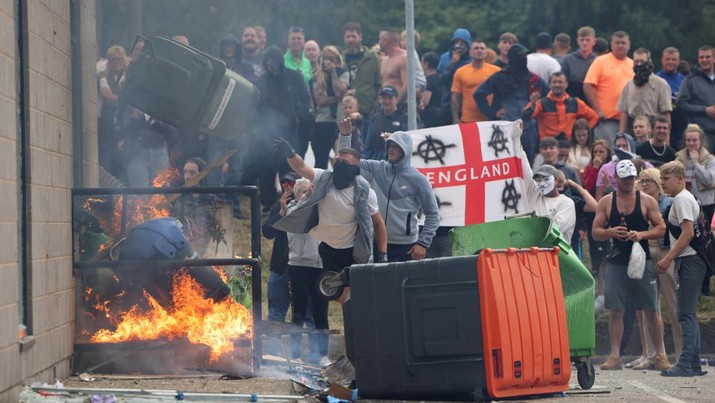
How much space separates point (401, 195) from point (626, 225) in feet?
7.00

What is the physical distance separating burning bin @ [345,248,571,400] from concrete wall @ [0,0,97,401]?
206 centimetres

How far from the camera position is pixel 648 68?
16.2m

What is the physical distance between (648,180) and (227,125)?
3983 millimetres

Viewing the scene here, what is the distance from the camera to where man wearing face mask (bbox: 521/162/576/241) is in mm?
13227

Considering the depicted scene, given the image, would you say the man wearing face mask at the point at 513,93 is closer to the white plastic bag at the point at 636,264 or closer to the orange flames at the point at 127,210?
the white plastic bag at the point at 636,264

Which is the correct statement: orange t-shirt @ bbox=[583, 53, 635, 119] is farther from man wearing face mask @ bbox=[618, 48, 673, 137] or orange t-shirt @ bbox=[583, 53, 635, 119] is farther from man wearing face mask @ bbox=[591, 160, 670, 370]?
man wearing face mask @ bbox=[591, 160, 670, 370]

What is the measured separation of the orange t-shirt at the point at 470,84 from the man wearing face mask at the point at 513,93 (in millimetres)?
280

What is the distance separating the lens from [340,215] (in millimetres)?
11742

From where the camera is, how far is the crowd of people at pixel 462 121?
40.1ft

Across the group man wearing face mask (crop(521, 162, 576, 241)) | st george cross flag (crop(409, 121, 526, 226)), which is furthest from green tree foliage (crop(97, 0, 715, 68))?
man wearing face mask (crop(521, 162, 576, 241))

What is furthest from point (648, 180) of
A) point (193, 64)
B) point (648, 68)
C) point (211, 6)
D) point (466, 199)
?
point (211, 6)

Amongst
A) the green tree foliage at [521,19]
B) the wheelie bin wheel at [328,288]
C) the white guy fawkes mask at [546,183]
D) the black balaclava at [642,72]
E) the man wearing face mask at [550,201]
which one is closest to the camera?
the wheelie bin wheel at [328,288]

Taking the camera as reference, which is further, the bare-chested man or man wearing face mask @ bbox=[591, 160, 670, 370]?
the bare-chested man

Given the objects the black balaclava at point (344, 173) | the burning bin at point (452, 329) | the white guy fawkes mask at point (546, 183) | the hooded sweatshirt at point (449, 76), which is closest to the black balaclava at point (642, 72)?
the hooded sweatshirt at point (449, 76)
